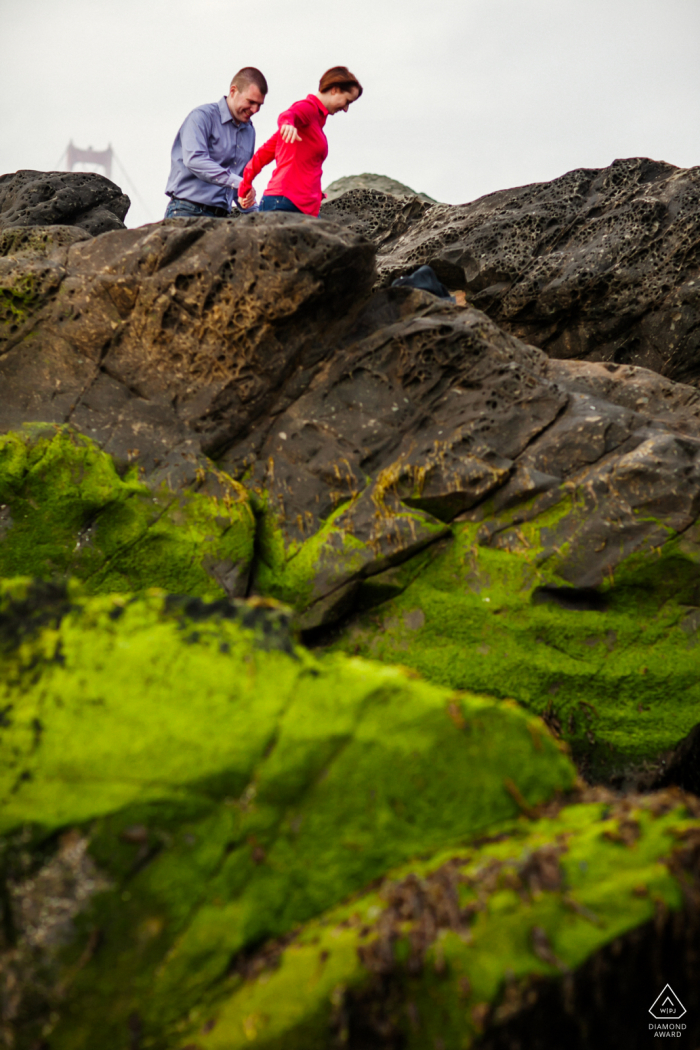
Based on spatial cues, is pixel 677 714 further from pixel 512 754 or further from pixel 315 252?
pixel 315 252

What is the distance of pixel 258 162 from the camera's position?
7906 millimetres

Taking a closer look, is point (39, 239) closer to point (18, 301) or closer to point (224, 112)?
point (18, 301)

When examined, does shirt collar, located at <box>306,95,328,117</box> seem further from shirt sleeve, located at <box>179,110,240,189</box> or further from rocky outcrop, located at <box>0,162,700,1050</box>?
rocky outcrop, located at <box>0,162,700,1050</box>

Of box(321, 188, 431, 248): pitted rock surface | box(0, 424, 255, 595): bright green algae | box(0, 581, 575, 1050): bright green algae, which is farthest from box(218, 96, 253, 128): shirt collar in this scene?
box(0, 581, 575, 1050): bright green algae

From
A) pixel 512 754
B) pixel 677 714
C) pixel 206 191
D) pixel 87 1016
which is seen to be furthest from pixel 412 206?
pixel 87 1016

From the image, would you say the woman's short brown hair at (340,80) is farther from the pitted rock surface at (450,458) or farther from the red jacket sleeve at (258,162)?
the pitted rock surface at (450,458)

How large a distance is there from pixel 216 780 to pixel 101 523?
13.2 ft

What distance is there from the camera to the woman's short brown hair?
7.48 m

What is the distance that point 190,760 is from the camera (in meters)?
2.87

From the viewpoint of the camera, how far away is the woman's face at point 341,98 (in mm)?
7535

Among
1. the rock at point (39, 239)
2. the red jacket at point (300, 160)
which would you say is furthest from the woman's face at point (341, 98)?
the rock at point (39, 239)

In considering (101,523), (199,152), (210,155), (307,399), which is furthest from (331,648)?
(210,155)

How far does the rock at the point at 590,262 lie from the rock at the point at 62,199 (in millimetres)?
4924

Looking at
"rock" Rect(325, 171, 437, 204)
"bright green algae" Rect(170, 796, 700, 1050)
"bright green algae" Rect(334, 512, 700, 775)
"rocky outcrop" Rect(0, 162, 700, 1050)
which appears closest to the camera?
"bright green algae" Rect(170, 796, 700, 1050)
